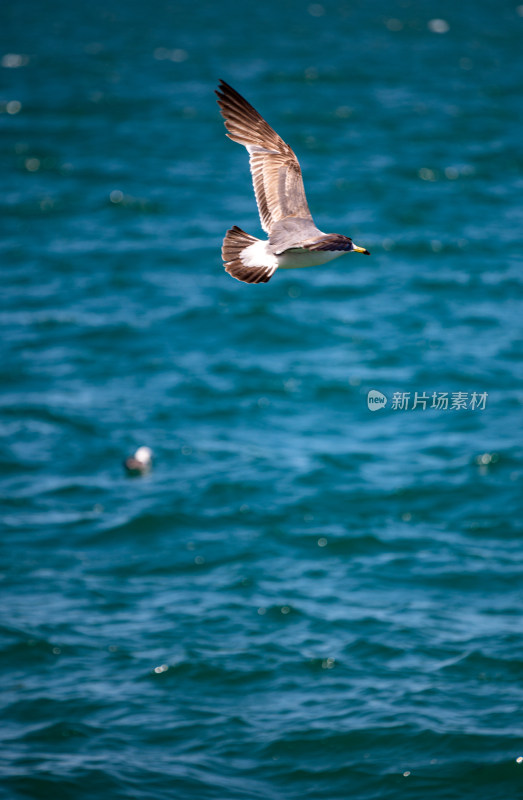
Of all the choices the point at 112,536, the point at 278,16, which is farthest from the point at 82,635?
the point at 278,16

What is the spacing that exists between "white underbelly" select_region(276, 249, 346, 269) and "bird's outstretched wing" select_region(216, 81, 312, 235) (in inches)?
46.0

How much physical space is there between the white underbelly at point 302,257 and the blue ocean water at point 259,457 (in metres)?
8.56

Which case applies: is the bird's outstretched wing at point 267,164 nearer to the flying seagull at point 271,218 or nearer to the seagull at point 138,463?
→ the flying seagull at point 271,218

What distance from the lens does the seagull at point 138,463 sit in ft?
75.6

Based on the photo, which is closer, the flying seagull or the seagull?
the flying seagull

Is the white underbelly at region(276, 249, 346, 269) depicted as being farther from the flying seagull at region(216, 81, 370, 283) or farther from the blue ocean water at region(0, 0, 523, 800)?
the blue ocean water at region(0, 0, 523, 800)

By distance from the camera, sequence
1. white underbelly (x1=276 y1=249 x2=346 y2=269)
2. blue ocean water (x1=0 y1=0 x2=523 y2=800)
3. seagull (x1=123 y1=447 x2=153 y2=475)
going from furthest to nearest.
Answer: seagull (x1=123 y1=447 x2=153 y2=475), blue ocean water (x1=0 y1=0 x2=523 y2=800), white underbelly (x1=276 y1=249 x2=346 y2=269)

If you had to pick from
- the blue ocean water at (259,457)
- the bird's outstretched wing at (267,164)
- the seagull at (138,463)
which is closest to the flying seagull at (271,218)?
the bird's outstretched wing at (267,164)

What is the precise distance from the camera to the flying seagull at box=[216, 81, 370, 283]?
886cm

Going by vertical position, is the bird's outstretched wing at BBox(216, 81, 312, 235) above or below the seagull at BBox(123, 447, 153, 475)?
above

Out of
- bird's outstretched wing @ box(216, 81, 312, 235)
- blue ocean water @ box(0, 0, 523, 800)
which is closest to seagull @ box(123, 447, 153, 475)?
blue ocean water @ box(0, 0, 523, 800)

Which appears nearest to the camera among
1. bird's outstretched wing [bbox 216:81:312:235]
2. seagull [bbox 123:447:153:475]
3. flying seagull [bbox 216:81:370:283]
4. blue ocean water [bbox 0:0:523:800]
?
flying seagull [bbox 216:81:370:283]

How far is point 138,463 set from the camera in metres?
23.0

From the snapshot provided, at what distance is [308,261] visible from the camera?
372 inches
